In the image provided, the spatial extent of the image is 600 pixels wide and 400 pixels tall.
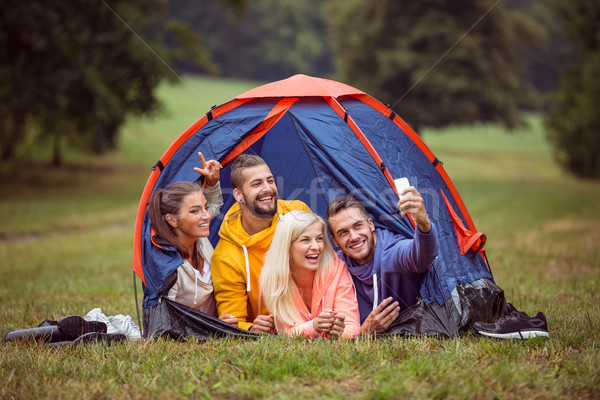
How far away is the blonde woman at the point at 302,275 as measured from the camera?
159 inches

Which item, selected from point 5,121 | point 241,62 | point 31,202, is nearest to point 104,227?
point 31,202

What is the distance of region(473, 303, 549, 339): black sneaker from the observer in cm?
371

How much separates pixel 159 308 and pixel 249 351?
95 centimetres

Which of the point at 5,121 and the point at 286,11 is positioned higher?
the point at 286,11

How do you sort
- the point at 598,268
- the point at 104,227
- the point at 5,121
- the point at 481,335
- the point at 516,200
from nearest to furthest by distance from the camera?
the point at 481,335, the point at 598,268, the point at 104,227, the point at 516,200, the point at 5,121

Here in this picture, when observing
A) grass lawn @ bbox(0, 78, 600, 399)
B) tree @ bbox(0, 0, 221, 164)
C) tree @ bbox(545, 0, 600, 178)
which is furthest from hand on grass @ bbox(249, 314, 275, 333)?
tree @ bbox(545, 0, 600, 178)

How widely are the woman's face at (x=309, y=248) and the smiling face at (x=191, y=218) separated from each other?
2.21ft

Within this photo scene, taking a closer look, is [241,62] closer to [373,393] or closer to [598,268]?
[598,268]

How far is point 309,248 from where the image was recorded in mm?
4113

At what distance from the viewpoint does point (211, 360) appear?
11.3ft

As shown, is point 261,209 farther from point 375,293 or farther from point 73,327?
point 73,327

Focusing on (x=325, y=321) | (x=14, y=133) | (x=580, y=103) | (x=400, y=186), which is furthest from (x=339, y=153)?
(x=580, y=103)

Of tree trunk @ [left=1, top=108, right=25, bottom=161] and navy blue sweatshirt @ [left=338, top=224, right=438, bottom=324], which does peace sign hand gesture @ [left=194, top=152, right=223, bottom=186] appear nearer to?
navy blue sweatshirt @ [left=338, top=224, right=438, bottom=324]

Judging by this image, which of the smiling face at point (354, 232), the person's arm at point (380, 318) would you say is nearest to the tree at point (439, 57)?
the smiling face at point (354, 232)
